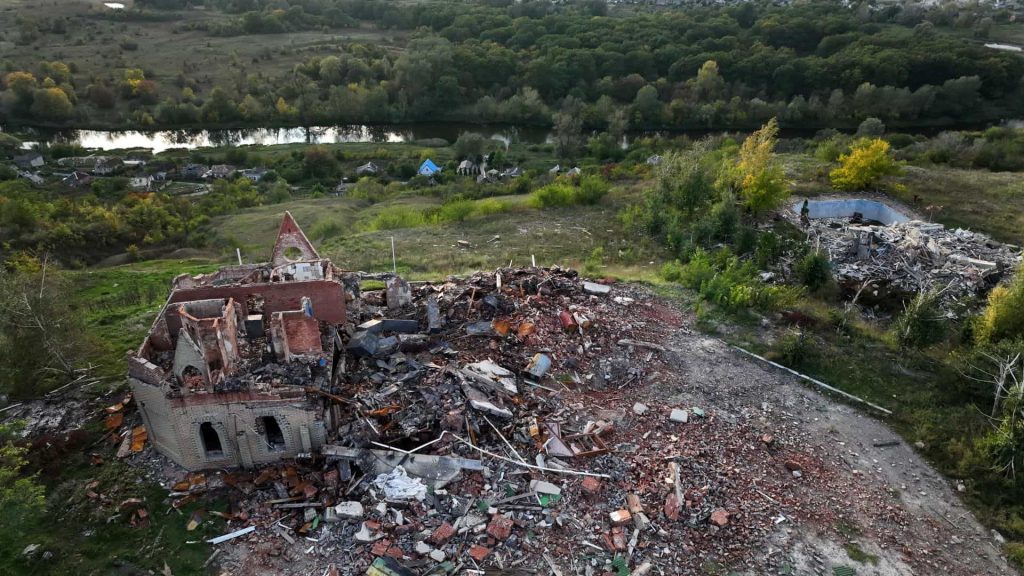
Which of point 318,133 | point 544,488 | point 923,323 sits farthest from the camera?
point 318,133

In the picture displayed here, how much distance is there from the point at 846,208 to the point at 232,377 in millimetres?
26795

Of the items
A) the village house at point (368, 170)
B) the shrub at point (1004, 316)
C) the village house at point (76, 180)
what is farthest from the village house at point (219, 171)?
the shrub at point (1004, 316)

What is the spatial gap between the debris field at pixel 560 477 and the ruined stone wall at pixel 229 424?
0.92ft

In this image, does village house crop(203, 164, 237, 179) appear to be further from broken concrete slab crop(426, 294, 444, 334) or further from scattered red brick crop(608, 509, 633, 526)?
scattered red brick crop(608, 509, 633, 526)

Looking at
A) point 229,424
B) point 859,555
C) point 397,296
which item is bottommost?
point 859,555

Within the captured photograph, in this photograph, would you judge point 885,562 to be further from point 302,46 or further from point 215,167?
point 302,46

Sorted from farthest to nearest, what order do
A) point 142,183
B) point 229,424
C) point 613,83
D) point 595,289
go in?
point 613,83 → point 142,183 → point 595,289 → point 229,424

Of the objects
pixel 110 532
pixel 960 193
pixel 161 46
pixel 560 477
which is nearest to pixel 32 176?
pixel 161 46

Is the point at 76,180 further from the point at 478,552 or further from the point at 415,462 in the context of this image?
the point at 478,552

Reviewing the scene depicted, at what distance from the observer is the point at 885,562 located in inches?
399

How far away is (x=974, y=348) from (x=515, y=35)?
217 ft

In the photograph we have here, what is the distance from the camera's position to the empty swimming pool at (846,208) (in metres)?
27.3

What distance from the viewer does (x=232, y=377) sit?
1183cm

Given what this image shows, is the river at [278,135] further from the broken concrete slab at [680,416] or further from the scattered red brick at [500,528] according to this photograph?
the scattered red brick at [500,528]
